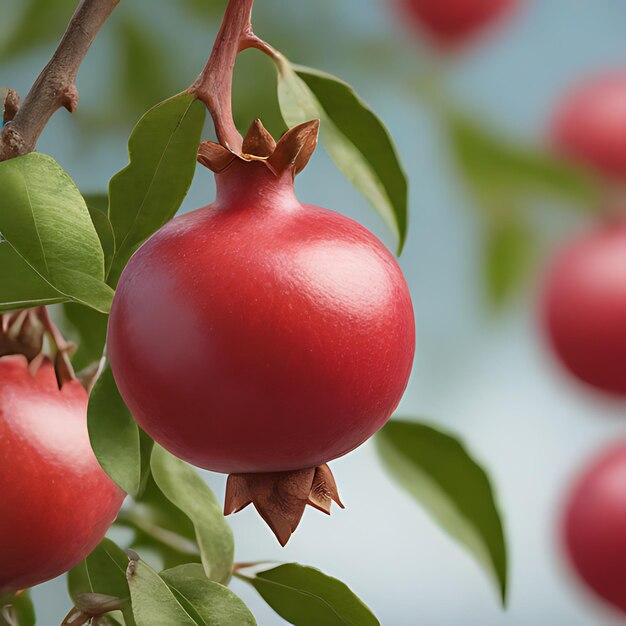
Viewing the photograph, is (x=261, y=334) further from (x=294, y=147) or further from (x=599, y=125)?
(x=599, y=125)

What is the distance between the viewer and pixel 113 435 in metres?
0.29

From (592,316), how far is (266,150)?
0.95 m

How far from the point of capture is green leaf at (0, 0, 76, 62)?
0.77 m

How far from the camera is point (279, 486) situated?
0.83 feet

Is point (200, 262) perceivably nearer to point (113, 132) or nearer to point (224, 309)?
point (224, 309)

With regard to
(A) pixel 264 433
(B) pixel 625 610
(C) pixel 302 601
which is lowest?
(B) pixel 625 610

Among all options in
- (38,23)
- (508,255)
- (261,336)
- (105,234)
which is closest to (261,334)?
(261,336)

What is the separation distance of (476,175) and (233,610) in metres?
0.74

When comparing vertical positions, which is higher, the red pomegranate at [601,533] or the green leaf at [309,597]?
the green leaf at [309,597]

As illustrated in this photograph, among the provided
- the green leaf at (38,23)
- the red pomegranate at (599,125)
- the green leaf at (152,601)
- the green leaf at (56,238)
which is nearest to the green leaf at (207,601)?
the green leaf at (152,601)

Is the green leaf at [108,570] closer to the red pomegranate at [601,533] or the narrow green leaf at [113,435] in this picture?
the narrow green leaf at [113,435]

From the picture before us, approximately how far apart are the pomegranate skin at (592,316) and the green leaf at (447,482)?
77cm

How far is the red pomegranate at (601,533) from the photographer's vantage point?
114cm

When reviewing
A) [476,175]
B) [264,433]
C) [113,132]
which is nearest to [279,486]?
[264,433]
